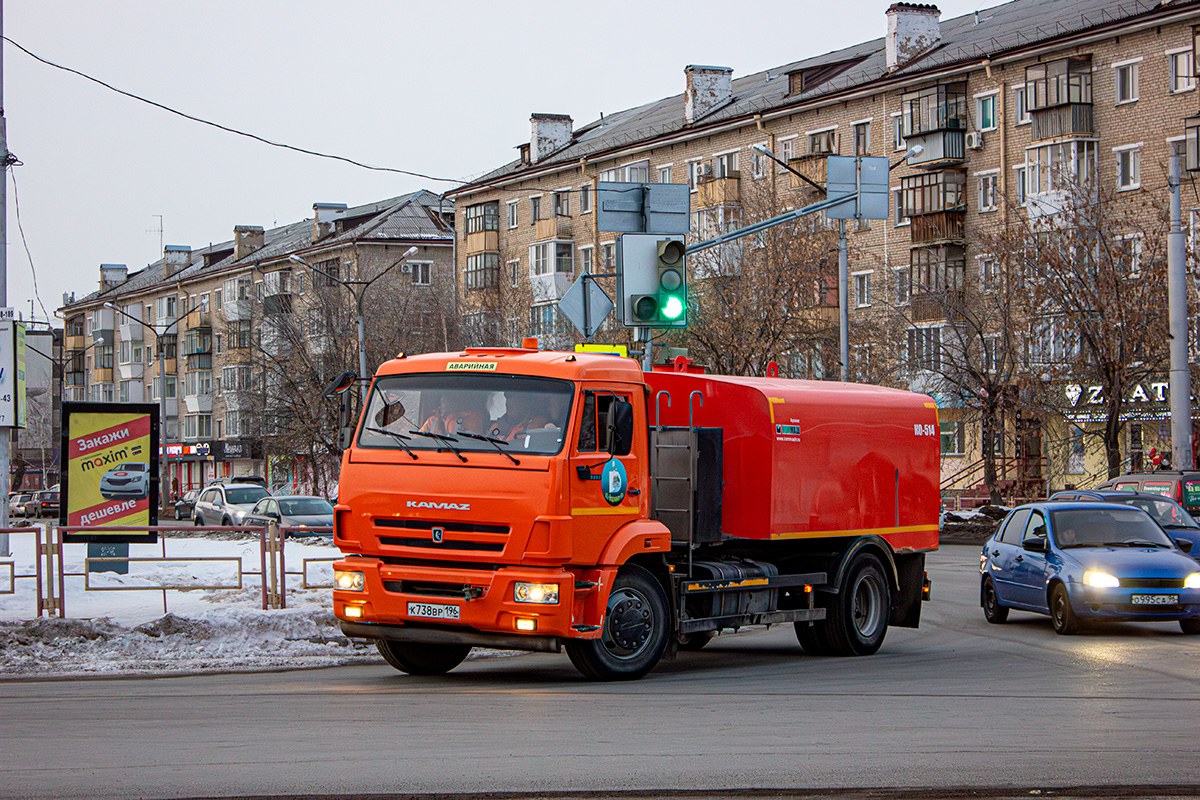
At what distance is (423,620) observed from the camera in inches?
473

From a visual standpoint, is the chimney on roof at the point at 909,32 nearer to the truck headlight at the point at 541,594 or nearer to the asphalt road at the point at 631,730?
the asphalt road at the point at 631,730

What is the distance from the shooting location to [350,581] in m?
12.3

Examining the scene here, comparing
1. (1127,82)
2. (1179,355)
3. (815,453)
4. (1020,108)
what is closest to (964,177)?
(1020,108)

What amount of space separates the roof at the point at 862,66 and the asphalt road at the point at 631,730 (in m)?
41.2

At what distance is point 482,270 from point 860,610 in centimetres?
6378

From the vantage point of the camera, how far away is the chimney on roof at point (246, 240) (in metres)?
103

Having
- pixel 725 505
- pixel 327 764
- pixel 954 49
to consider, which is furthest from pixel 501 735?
pixel 954 49

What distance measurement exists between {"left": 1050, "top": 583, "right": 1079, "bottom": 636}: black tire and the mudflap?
5.81ft

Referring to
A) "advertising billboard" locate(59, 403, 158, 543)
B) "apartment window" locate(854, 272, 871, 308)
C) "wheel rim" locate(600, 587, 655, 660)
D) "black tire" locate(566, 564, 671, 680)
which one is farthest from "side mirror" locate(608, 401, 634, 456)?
"apartment window" locate(854, 272, 871, 308)

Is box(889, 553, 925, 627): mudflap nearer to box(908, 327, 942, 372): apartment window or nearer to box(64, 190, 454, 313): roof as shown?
box(908, 327, 942, 372): apartment window

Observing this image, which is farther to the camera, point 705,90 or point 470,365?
point 705,90

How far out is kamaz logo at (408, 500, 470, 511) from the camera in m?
11.8

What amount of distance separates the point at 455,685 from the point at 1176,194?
2217 cm

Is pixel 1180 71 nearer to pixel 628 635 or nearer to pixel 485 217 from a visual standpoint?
pixel 485 217
